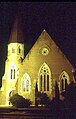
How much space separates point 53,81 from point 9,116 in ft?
61.1

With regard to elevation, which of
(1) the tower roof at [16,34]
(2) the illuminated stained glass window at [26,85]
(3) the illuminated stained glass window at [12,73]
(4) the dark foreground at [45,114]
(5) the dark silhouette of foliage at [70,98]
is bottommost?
(4) the dark foreground at [45,114]

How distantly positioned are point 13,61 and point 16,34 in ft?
13.6

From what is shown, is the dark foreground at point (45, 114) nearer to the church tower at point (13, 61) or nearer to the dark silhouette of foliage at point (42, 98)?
the dark silhouette of foliage at point (42, 98)

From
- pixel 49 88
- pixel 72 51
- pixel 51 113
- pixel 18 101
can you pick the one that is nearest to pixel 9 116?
pixel 51 113

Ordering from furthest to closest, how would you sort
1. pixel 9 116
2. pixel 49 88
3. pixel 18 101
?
pixel 49 88
pixel 18 101
pixel 9 116

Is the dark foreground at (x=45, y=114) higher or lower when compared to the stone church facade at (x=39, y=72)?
lower

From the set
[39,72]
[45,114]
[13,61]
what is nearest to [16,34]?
[13,61]

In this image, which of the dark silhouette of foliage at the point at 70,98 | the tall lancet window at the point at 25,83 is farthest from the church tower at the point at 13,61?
the dark silhouette of foliage at the point at 70,98

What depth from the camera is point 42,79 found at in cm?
3769

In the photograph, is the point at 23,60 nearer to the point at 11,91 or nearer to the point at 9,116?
the point at 11,91

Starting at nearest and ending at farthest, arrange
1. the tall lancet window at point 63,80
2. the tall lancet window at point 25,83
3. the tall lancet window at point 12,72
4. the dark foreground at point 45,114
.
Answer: the dark foreground at point 45,114, the tall lancet window at point 63,80, the tall lancet window at point 25,83, the tall lancet window at point 12,72

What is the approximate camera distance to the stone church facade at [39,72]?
37.1m

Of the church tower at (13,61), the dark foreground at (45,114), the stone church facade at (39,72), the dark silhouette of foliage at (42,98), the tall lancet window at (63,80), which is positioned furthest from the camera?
the church tower at (13,61)

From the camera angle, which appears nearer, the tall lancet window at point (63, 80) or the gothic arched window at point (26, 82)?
the tall lancet window at point (63, 80)
